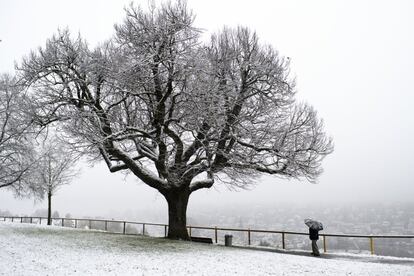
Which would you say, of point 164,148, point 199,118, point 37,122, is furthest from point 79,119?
point 199,118

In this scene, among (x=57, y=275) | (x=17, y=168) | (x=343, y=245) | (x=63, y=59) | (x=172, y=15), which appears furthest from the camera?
(x=17, y=168)

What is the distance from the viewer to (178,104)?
17594 mm

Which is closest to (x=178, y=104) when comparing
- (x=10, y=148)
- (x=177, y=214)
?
(x=177, y=214)

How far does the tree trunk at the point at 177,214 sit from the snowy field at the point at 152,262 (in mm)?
3118

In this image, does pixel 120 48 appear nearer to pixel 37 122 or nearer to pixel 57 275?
pixel 37 122

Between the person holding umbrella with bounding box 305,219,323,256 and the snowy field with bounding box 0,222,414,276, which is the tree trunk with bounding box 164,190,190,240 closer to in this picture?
the snowy field with bounding box 0,222,414,276

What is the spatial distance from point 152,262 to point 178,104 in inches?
313

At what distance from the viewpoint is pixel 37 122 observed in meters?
17.6

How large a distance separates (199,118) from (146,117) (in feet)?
13.9

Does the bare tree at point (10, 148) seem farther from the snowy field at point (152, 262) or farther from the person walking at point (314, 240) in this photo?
the person walking at point (314, 240)

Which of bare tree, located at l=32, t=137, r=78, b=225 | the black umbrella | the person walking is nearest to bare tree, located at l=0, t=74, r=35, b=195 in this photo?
bare tree, located at l=32, t=137, r=78, b=225

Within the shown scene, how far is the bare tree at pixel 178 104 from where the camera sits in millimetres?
16250

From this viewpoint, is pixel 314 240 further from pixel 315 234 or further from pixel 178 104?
pixel 178 104

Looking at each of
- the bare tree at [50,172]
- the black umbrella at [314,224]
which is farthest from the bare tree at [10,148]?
the black umbrella at [314,224]
